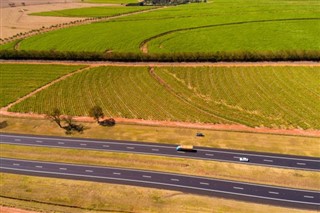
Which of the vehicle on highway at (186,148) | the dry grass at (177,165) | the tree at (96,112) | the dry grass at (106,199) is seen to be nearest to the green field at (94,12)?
the tree at (96,112)

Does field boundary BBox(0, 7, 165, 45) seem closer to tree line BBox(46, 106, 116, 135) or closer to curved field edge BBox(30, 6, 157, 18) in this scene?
curved field edge BBox(30, 6, 157, 18)

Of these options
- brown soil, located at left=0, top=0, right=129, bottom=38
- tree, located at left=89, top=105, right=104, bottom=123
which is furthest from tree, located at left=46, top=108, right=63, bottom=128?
brown soil, located at left=0, top=0, right=129, bottom=38

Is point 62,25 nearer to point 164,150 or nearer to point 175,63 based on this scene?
point 175,63

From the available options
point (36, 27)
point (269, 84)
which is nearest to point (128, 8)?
point (36, 27)

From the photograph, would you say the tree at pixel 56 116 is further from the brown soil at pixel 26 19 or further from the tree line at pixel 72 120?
the brown soil at pixel 26 19

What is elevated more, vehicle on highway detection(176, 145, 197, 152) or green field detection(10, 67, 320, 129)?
green field detection(10, 67, 320, 129)
